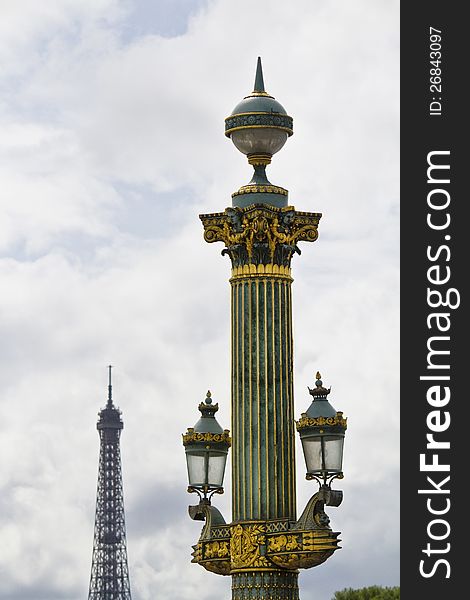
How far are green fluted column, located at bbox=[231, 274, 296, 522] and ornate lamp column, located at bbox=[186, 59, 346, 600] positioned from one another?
0.01m

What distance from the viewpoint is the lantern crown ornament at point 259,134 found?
2777cm

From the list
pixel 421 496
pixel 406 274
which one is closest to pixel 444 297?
pixel 406 274

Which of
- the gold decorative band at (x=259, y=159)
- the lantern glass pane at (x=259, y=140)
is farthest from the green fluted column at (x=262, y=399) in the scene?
the lantern glass pane at (x=259, y=140)

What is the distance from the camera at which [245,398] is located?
89.4 ft

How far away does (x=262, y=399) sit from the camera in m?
27.1

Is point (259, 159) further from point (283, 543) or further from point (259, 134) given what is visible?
point (283, 543)

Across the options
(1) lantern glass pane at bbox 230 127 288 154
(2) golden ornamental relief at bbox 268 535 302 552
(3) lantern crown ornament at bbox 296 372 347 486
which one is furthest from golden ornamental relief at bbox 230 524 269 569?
(1) lantern glass pane at bbox 230 127 288 154

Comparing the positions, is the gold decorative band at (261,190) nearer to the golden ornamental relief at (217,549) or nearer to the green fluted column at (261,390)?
the green fluted column at (261,390)

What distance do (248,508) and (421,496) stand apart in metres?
4.22

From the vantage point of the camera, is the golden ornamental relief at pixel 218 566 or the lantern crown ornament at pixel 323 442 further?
the golden ornamental relief at pixel 218 566

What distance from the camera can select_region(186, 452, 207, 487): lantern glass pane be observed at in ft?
92.1

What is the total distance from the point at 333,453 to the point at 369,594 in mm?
45623

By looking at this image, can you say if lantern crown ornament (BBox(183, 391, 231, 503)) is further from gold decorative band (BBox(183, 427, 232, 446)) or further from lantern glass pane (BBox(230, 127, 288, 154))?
lantern glass pane (BBox(230, 127, 288, 154))

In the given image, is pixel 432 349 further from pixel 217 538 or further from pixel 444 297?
pixel 217 538
